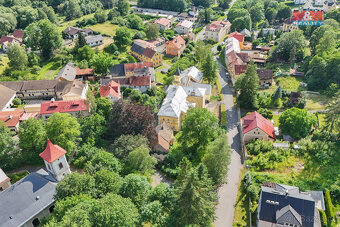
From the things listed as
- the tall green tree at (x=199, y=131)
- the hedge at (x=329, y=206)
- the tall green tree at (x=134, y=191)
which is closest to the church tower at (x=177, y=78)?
the tall green tree at (x=199, y=131)

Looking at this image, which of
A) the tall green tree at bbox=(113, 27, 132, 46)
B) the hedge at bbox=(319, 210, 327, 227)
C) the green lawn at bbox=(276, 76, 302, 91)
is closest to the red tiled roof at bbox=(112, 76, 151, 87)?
the tall green tree at bbox=(113, 27, 132, 46)

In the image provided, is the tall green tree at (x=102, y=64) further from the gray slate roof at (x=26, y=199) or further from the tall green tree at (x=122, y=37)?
the gray slate roof at (x=26, y=199)

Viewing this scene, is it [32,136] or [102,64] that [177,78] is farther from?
[32,136]

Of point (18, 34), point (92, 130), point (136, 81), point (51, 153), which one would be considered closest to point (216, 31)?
point (136, 81)

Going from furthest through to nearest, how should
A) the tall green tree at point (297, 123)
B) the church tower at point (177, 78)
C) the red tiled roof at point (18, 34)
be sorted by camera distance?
the red tiled roof at point (18, 34) < the church tower at point (177, 78) < the tall green tree at point (297, 123)

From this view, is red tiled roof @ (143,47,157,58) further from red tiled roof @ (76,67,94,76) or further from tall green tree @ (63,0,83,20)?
tall green tree @ (63,0,83,20)

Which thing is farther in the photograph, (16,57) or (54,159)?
(16,57)
